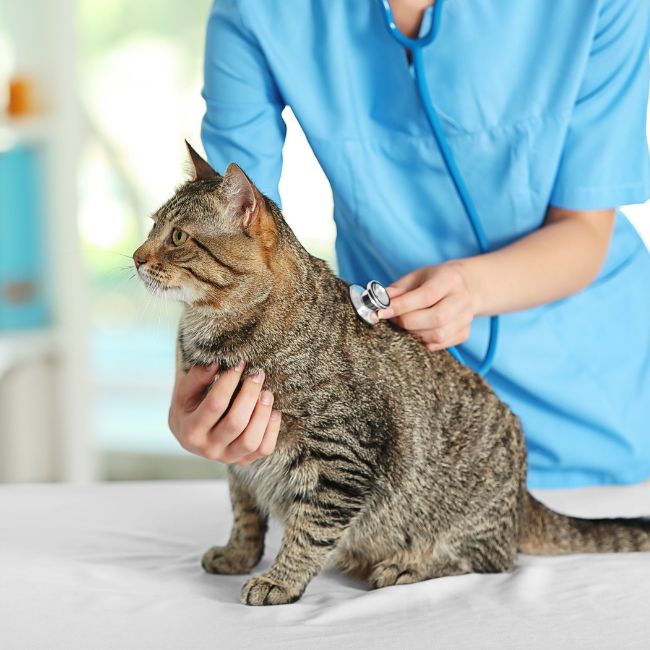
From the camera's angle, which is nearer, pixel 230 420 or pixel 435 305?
pixel 230 420

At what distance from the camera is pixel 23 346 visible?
3.00 metres

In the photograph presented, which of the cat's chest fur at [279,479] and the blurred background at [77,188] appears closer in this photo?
the cat's chest fur at [279,479]

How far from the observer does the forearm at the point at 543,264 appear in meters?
1.26

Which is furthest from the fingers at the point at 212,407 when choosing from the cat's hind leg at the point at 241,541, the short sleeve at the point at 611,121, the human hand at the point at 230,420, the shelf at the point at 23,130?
the shelf at the point at 23,130

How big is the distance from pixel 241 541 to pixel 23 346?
2.02 meters

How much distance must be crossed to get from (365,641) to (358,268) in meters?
0.73

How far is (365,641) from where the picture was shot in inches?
36.3

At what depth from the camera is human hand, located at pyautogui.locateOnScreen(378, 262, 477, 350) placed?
1.16 meters

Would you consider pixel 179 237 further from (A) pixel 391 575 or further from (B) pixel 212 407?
(A) pixel 391 575

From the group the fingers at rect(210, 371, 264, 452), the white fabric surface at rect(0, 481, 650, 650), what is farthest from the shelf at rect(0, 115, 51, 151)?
the fingers at rect(210, 371, 264, 452)

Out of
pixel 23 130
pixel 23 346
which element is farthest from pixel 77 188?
pixel 23 346

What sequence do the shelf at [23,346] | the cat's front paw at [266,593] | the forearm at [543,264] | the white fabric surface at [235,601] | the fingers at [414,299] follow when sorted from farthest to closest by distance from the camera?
the shelf at [23,346], the forearm at [543,264], the fingers at [414,299], the cat's front paw at [266,593], the white fabric surface at [235,601]

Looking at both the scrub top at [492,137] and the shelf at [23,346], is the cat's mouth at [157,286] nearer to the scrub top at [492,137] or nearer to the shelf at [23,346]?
the scrub top at [492,137]

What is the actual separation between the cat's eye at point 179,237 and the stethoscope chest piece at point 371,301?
0.22 meters
